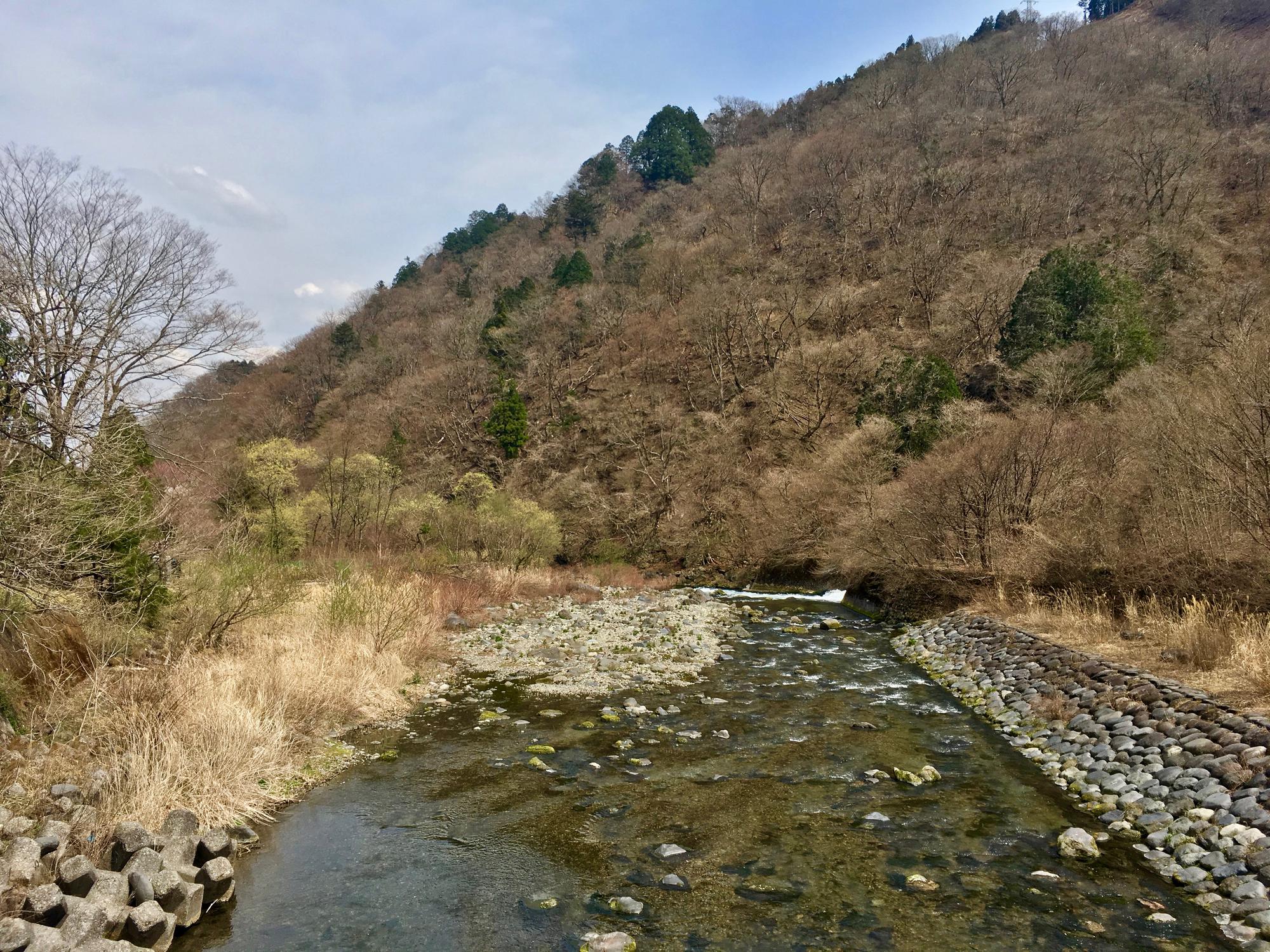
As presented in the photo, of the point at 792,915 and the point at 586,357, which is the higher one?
the point at 586,357

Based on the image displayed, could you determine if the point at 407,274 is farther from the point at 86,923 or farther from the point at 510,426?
the point at 86,923

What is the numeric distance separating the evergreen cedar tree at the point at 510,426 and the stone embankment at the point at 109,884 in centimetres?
4813

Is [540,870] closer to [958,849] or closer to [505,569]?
[958,849]

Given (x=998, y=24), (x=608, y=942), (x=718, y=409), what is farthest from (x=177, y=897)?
(x=998, y=24)

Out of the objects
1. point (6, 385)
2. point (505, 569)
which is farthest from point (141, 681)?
point (505, 569)

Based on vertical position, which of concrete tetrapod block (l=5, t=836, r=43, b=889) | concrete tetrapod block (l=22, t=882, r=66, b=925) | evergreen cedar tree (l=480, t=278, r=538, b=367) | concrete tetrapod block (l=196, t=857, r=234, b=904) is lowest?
concrete tetrapod block (l=196, t=857, r=234, b=904)

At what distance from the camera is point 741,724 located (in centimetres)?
1138

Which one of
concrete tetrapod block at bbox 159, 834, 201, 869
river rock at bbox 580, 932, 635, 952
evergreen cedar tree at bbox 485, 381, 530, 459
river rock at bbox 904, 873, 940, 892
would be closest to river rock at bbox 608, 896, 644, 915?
river rock at bbox 580, 932, 635, 952

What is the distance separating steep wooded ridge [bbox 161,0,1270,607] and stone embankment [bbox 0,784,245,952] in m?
13.7

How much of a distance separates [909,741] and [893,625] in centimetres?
1166

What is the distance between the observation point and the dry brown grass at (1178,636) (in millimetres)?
9234

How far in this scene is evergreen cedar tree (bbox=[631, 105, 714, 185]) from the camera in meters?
98.6

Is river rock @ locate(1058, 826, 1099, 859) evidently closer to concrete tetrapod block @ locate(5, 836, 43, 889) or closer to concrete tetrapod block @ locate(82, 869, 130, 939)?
concrete tetrapod block @ locate(82, 869, 130, 939)

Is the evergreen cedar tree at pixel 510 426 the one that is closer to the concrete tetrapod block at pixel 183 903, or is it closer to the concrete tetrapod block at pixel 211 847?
the concrete tetrapod block at pixel 211 847
